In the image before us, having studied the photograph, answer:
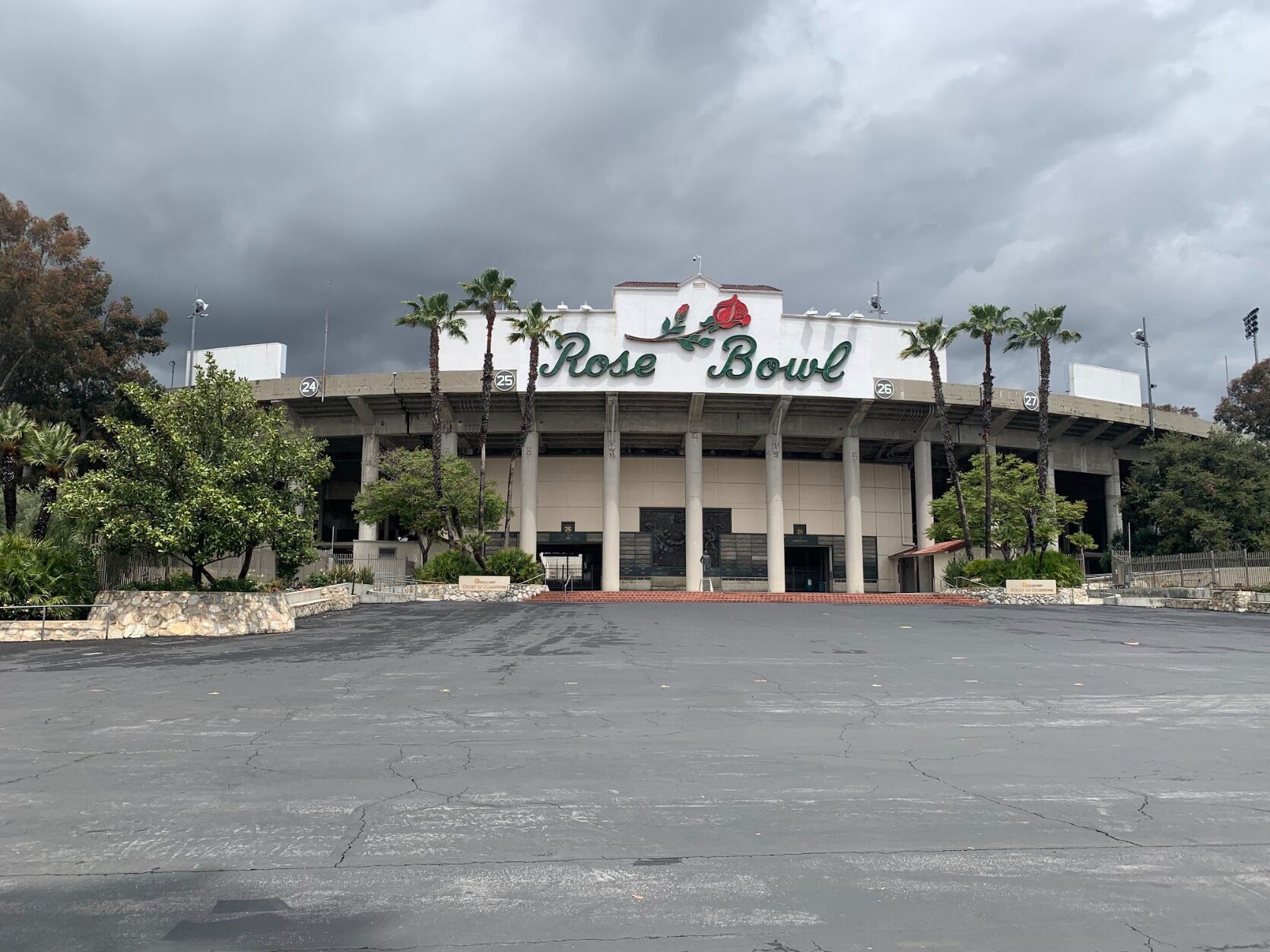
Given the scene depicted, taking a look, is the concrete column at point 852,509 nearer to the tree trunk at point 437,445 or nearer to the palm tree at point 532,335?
the palm tree at point 532,335

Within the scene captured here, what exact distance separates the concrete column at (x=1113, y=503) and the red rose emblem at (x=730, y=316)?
93.4 ft

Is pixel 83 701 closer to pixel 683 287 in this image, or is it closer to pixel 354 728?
pixel 354 728

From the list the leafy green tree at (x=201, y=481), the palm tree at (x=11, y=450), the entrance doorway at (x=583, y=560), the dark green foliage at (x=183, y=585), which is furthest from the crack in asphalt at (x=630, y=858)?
the entrance doorway at (x=583, y=560)

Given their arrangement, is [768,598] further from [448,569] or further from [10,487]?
[10,487]

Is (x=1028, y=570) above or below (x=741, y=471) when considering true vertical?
below

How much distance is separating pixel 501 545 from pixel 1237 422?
5381 centimetres

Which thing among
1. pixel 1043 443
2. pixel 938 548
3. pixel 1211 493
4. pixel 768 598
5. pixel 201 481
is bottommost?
pixel 768 598

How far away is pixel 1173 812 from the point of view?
5.81 metres

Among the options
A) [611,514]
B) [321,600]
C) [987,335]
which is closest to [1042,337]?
[987,335]

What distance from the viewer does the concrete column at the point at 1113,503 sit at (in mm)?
54969

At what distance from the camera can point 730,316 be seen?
48062 mm

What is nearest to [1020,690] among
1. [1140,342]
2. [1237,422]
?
[1140,342]

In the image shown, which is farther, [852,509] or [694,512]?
[852,509]

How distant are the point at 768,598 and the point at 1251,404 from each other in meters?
44.9
